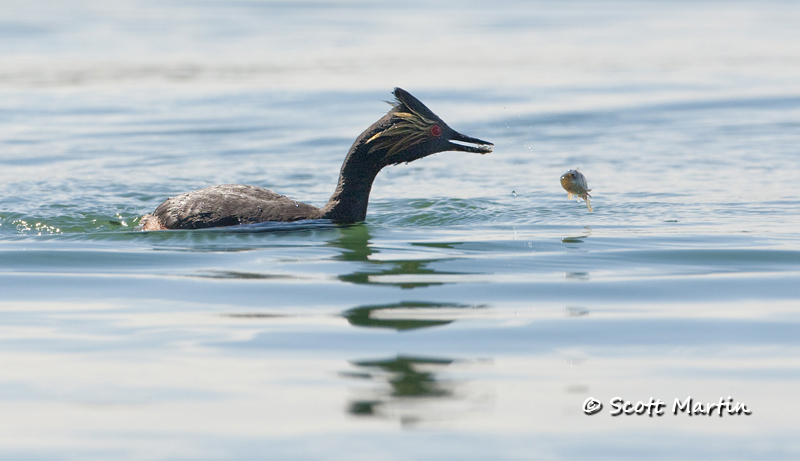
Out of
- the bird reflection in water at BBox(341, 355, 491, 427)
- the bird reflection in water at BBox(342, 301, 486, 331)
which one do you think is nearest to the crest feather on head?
the bird reflection in water at BBox(342, 301, 486, 331)

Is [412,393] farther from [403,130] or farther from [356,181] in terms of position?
[356,181]

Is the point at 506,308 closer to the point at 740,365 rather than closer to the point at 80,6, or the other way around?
the point at 740,365

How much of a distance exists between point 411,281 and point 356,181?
7.25 feet

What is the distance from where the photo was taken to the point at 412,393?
470 centimetres

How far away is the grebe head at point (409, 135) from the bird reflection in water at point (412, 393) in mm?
3740

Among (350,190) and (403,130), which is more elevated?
(403,130)

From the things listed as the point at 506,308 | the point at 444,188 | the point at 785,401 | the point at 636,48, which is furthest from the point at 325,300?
the point at 636,48

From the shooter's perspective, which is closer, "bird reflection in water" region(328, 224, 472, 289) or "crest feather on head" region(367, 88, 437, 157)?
"bird reflection in water" region(328, 224, 472, 289)

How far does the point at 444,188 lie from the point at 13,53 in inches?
605

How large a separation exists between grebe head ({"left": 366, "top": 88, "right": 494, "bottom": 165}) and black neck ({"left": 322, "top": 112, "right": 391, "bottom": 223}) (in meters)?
0.06

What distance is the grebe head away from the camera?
28.2ft

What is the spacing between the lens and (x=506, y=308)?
6270mm

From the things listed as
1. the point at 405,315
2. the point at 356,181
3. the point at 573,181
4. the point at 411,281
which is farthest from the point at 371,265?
the point at 573,181

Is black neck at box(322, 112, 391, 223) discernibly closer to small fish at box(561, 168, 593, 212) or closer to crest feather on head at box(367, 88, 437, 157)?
crest feather on head at box(367, 88, 437, 157)
